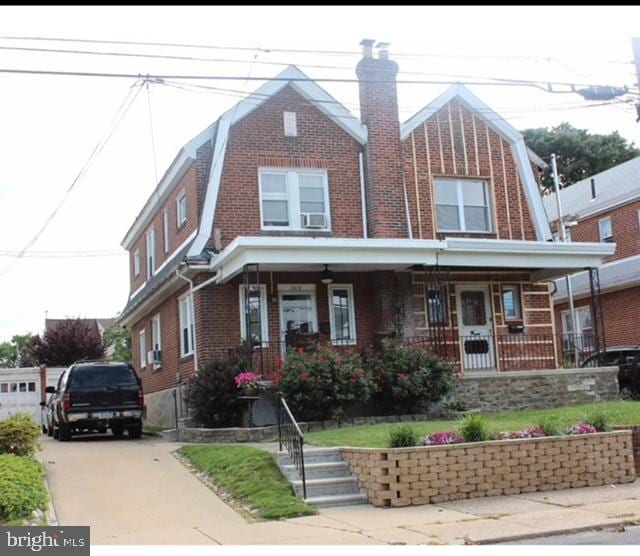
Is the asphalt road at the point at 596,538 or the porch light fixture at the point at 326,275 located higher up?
the porch light fixture at the point at 326,275

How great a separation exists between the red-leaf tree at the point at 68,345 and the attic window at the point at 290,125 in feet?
71.4

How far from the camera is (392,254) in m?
17.6

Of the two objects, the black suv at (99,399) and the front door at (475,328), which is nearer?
the black suv at (99,399)

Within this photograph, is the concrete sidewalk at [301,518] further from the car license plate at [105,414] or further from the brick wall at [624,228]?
the brick wall at [624,228]

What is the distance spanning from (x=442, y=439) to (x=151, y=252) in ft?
51.3

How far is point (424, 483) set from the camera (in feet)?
35.7

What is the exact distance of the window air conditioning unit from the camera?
19406mm

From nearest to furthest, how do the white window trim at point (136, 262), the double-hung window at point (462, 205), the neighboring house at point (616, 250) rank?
the double-hung window at point (462, 205), the white window trim at point (136, 262), the neighboring house at point (616, 250)

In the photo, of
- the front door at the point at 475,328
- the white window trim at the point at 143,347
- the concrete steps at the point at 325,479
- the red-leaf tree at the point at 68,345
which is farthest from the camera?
the red-leaf tree at the point at 68,345

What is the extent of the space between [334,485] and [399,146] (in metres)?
11.1

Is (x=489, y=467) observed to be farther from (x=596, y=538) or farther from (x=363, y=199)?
(x=363, y=199)

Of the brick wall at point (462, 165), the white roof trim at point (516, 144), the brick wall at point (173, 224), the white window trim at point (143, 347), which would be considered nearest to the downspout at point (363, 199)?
the brick wall at point (462, 165)

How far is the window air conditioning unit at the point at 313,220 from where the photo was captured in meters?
19.4

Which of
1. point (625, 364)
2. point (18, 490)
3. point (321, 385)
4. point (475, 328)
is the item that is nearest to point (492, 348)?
point (475, 328)
